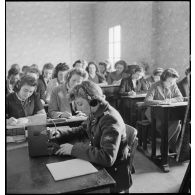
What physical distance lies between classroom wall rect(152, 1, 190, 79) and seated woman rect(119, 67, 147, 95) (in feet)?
3.79

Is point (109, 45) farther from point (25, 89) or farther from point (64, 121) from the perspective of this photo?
point (64, 121)

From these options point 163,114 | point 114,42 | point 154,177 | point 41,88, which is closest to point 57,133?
point 154,177

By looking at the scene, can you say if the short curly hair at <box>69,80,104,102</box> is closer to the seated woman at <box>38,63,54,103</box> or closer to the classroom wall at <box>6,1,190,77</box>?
the seated woman at <box>38,63,54,103</box>

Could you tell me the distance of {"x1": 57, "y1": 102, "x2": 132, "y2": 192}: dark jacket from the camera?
1048 millimetres

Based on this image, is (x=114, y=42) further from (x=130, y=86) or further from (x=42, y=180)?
(x=42, y=180)

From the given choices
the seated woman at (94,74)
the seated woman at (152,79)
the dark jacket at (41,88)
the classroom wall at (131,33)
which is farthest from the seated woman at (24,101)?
the seated woman at (94,74)

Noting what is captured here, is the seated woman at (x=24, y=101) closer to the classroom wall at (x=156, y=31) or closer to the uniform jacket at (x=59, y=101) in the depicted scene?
the uniform jacket at (x=59, y=101)

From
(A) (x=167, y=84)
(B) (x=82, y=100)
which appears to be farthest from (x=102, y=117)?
(A) (x=167, y=84)

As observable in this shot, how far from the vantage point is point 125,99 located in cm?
284

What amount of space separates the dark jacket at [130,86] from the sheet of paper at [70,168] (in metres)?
1.73

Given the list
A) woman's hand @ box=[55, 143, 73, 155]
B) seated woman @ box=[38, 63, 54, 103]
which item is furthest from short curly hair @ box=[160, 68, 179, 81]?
woman's hand @ box=[55, 143, 73, 155]

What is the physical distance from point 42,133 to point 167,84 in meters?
1.84

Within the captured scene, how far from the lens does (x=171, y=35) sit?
3912 mm

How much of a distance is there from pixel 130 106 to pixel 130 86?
0.24m
